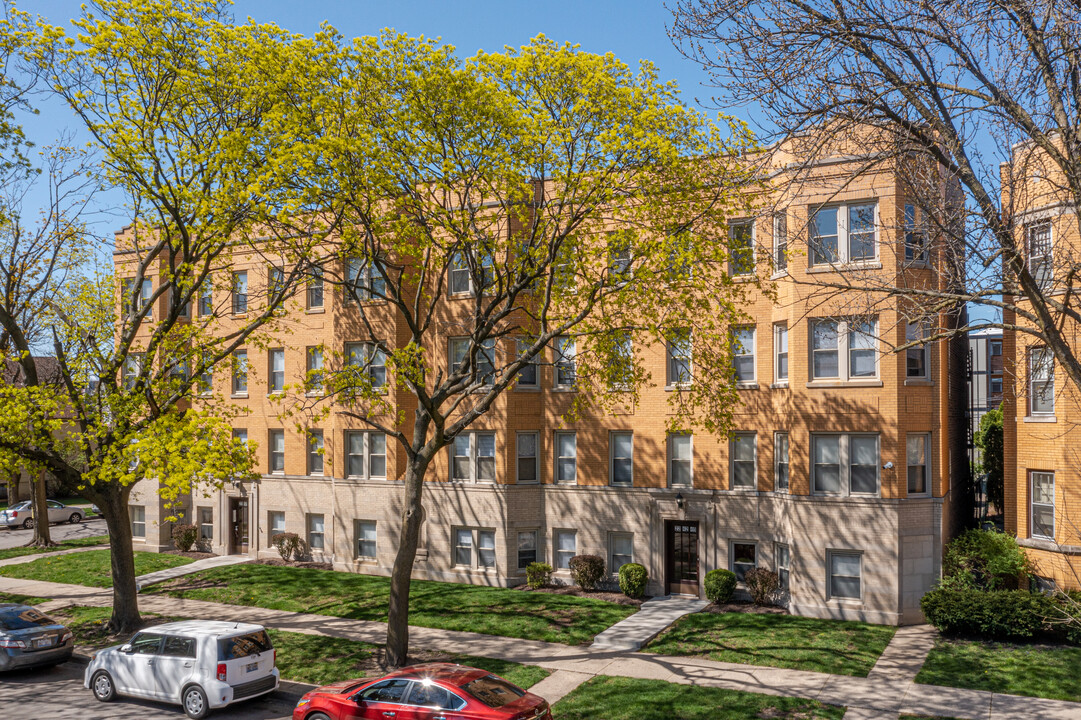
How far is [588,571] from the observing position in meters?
24.9

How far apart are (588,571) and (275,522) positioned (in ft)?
43.8

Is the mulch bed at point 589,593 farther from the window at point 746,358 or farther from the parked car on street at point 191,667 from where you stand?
the parked car on street at point 191,667

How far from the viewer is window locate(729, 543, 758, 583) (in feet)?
78.2

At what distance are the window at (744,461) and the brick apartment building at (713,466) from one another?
4 cm

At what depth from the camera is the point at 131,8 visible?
19.0m

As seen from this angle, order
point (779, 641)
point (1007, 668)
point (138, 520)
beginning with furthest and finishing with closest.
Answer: point (138, 520) < point (779, 641) < point (1007, 668)

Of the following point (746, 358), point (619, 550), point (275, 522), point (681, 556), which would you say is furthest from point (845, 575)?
point (275, 522)

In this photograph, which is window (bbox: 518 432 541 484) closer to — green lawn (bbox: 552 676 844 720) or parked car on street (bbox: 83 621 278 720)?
green lawn (bbox: 552 676 844 720)

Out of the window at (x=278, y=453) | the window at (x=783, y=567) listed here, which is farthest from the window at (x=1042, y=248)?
the window at (x=278, y=453)

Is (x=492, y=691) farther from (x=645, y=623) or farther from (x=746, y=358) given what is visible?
(x=746, y=358)

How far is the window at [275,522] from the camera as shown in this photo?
31.2 metres

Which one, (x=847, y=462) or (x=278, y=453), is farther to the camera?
(x=278, y=453)

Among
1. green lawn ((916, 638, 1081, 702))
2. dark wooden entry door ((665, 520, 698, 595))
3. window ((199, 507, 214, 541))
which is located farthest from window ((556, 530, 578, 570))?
window ((199, 507, 214, 541))

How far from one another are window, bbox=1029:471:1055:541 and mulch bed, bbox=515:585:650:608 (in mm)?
10574
